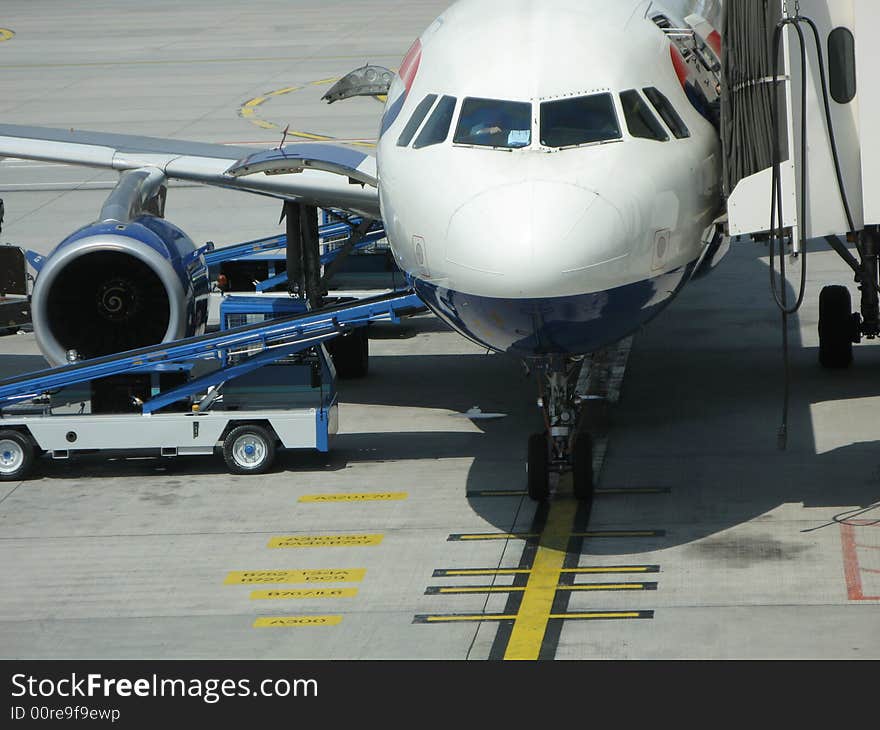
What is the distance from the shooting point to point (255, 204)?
30672 mm

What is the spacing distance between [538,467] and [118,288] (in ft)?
19.4

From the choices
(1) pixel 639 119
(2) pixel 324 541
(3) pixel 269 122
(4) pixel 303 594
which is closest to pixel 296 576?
(4) pixel 303 594

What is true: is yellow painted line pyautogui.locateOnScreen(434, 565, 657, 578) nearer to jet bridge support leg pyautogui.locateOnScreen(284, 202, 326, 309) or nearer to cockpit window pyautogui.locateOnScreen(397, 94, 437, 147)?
cockpit window pyautogui.locateOnScreen(397, 94, 437, 147)

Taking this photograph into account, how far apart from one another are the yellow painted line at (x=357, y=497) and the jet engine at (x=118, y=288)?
3120mm

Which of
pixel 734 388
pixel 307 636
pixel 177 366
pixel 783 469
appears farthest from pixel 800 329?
pixel 307 636

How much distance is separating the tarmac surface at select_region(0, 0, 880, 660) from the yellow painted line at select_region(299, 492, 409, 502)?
3 cm

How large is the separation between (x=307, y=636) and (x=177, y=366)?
18.6 feet

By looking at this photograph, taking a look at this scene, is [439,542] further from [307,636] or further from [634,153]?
[634,153]

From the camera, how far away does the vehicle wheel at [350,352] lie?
1869 cm

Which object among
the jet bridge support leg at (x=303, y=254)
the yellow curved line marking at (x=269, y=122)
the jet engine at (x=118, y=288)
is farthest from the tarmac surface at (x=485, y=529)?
the yellow curved line marking at (x=269, y=122)

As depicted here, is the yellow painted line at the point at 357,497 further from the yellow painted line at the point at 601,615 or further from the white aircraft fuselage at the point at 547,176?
the yellow painted line at the point at 601,615

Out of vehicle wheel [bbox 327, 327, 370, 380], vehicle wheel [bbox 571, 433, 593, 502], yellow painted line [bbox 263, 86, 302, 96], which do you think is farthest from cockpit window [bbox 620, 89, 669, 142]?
yellow painted line [bbox 263, 86, 302, 96]

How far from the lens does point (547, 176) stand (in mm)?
11516

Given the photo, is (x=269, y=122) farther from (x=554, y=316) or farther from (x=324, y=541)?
(x=554, y=316)
